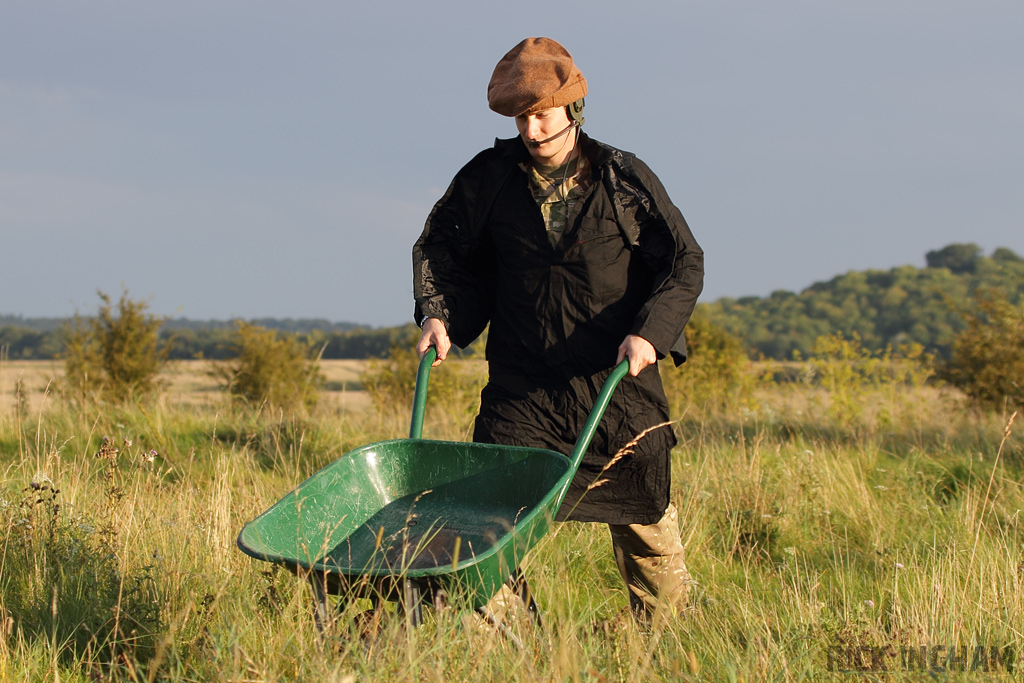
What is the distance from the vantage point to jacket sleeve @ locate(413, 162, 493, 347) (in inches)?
119

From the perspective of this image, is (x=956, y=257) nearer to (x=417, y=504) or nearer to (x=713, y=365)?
(x=713, y=365)

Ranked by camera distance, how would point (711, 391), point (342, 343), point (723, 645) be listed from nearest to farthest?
point (723, 645) < point (711, 391) < point (342, 343)

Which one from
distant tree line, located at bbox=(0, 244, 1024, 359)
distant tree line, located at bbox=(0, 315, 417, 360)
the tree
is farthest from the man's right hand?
the tree

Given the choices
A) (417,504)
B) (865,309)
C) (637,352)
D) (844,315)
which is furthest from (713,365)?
(865,309)

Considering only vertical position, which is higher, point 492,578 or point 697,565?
point 492,578

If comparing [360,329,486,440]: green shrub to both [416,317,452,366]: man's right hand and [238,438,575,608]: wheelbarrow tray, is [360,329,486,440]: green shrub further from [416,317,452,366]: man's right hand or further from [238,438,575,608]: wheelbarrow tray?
[238,438,575,608]: wheelbarrow tray

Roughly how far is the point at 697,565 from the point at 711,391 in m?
11.1

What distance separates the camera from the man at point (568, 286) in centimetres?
282

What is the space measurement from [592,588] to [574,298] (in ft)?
4.67

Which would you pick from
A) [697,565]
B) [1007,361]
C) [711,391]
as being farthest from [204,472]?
[711,391]

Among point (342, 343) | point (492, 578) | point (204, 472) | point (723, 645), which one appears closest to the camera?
point (492, 578)

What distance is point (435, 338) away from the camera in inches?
115

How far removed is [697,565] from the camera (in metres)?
3.91

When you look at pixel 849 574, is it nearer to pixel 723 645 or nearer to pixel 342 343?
pixel 723 645
